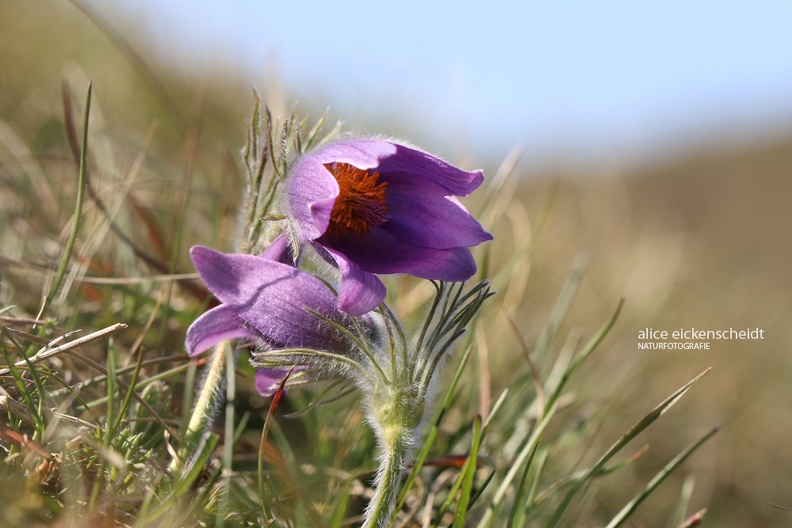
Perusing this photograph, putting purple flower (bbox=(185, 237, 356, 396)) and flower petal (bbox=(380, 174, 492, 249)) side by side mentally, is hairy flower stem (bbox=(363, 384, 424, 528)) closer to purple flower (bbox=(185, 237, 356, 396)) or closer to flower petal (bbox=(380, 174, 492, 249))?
purple flower (bbox=(185, 237, 356, 396))

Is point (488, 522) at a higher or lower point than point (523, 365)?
higher

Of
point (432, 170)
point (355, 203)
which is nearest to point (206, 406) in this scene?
point (355, 203)

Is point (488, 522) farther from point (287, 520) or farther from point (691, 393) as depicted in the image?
point (691, 393)

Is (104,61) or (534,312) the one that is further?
(104,61)

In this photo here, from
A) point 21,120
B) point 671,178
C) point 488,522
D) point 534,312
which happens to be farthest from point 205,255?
point 671,178

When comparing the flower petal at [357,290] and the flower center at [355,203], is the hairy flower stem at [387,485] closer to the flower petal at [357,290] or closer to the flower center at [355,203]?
the flower petal at [357,290]

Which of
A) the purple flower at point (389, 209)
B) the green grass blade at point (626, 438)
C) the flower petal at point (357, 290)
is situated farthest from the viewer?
the green grass blade at point (626, 438)

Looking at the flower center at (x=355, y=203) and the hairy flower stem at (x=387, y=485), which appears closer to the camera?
the hairy flower stem at (x=387, y=485)

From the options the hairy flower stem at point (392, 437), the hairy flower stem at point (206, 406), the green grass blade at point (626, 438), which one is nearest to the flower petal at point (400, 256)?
the hairy flower stem at point (392, 437)
